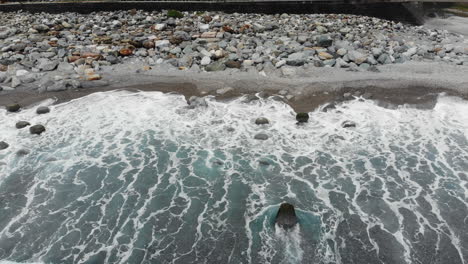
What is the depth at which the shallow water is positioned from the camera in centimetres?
745

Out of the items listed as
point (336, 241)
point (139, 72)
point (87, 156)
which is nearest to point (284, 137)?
point (336, 241)

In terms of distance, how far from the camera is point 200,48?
56.2 ft

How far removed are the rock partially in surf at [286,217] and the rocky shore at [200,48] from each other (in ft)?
25.8

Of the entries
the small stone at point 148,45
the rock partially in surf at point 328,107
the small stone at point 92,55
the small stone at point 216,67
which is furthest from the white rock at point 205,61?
the rock partially in surf at point 328,107

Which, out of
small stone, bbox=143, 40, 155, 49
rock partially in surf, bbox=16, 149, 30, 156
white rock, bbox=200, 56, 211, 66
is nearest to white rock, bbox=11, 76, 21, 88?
rock partially in surf, bbox=16, 149, 30, 156

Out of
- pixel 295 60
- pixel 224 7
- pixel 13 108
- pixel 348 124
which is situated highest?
pixel 224 7

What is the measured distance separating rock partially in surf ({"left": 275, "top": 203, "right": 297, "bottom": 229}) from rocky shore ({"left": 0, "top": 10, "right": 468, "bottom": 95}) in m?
7.86

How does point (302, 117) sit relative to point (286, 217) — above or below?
above

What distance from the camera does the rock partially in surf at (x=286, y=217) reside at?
788cm

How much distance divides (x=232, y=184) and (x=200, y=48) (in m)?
9.59

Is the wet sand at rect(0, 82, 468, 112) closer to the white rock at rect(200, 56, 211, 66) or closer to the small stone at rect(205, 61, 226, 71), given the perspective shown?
the small stone at rect(205, 61, 226, 71)

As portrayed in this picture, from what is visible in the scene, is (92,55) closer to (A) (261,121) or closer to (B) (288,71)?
(B) (288,71)

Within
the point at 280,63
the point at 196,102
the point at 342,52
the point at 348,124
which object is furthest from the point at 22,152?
the point at 342,52

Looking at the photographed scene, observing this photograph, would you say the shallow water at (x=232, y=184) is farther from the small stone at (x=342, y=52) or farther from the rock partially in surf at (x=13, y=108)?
the small stone at (x=342, y=52)
